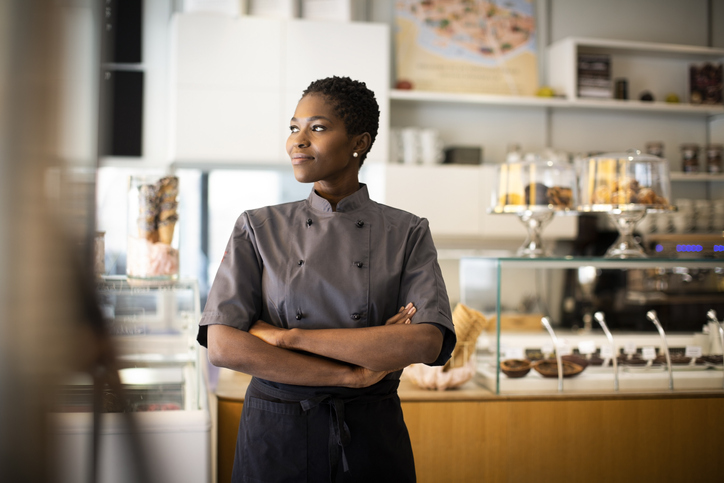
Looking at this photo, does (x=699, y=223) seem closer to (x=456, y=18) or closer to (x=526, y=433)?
(x=456, y=18)

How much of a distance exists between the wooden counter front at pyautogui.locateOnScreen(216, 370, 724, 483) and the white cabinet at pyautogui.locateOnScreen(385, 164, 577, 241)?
176 centimetres

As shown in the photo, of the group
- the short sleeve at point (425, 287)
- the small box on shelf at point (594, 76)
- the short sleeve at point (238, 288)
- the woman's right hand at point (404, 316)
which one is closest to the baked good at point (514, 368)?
the short sleeve at point (425, 287)

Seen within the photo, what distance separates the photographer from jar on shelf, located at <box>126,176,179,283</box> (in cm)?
170

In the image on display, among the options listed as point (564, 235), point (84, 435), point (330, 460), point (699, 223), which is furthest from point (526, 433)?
point (699, 223)

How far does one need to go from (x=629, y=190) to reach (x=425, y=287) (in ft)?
4.12

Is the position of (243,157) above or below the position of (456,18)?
below

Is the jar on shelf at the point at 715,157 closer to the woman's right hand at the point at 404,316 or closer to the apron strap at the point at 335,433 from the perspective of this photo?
the woman's right hand at the point at 404,316

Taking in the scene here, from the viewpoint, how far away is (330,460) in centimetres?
113

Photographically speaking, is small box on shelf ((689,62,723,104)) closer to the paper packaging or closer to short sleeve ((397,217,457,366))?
the paper packaging

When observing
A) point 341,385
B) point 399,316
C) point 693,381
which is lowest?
point 693,381

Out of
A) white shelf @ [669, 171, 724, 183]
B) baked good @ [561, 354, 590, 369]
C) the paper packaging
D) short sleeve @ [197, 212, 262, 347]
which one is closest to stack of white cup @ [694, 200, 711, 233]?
white shelf @ [669, 171, 724, 183]

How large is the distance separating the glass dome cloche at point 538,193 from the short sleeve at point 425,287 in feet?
3.43

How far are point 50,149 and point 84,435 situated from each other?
102mm

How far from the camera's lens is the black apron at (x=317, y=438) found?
3.74 feet
